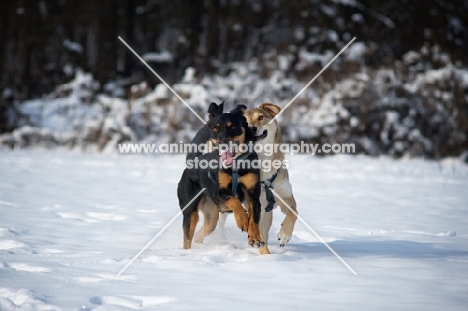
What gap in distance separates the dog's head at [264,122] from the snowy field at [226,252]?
1114 millimetres

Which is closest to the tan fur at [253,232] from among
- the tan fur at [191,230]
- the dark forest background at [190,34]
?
the tan fur at [191,230]

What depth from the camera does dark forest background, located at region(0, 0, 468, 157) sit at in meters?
19.7

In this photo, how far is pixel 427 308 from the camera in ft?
10.6

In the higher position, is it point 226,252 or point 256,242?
point 256,242

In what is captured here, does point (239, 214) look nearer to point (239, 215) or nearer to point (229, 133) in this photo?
point (239, 215)

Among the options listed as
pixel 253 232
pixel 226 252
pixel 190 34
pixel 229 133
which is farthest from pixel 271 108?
pixel 190 34

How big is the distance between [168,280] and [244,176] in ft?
4.62

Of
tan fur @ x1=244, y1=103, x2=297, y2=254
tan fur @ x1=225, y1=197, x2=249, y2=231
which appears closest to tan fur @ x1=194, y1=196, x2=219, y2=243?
tan fur @ x1=244, y1=103, x2=297, y2=254

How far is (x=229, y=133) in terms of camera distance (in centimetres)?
507

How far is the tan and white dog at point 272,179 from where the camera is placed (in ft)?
17.6

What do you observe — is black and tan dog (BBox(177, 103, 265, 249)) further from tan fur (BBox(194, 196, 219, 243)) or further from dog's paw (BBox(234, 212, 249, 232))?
tan fur (BBox(194, 196, 219, 243))

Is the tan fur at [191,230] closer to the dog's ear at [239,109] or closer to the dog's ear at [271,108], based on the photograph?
the dog's ear at [239,109]

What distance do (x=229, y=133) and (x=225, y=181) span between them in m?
0.44

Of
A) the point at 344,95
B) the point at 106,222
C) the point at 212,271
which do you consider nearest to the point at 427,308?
the point at 212,271
